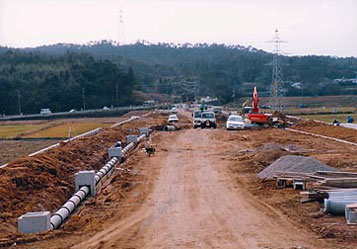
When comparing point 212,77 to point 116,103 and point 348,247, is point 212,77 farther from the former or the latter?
point 348,247

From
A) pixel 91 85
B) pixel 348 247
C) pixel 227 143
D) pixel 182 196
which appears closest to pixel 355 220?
pixel 348 247

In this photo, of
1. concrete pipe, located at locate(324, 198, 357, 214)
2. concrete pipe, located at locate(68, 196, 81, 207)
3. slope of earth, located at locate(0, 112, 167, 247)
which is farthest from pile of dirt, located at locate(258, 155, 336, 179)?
slope of earth, located at locate(0, 112, 167, 247)

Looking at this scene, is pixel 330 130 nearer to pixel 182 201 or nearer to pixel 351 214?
pixel 182 201

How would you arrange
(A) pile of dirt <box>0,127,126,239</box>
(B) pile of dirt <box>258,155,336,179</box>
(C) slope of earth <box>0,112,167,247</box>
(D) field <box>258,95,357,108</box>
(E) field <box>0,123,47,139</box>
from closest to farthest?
(C) slope of earth <box>0,112,167,247</box>, (A) pile of dirt <box>0,127,126,239</box>, (B) pile of dirt <box>258,155,336,179</box>, (E) field <box>0,123,47,139</box>, (D) field <box>258,95,357,108</box>

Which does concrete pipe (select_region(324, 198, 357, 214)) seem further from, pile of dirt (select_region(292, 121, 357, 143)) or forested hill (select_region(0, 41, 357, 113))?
forested hill (select_region(0, 41, 357, 113))

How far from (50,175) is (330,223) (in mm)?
10366

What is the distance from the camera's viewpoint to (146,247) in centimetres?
1046

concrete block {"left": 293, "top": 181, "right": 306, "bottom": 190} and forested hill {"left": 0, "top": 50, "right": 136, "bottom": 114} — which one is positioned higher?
forested hill {"left": 0, "top": 50, "right": 136, "bottom": 114}

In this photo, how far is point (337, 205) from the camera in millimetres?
12320

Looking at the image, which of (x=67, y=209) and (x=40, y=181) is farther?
(x=40, y=181)

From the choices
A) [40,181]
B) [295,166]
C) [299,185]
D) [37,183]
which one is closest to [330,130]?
[295,166]

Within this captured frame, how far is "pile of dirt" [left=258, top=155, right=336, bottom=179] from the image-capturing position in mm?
17531

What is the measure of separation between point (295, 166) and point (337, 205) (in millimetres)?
5595

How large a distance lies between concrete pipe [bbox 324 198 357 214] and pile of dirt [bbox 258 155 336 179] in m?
4.88
